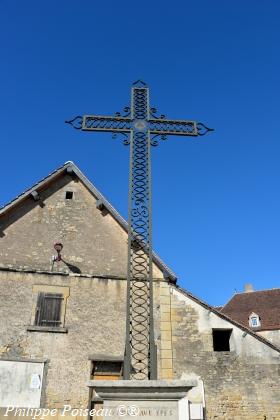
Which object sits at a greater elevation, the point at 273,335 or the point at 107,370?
the point at 273,335

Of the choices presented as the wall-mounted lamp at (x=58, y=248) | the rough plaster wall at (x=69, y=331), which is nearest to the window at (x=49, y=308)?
the rough plaster wall at (x=69, y=331)

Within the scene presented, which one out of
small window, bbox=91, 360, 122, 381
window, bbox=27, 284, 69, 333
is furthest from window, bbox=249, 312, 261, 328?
window, bbox=27, 284, 69, 333

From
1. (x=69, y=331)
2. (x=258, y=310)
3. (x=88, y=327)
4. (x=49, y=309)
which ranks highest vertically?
(x=258, y=310)

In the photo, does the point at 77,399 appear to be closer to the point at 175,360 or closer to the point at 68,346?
the point at 68,346

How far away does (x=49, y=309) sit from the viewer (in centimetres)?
1041

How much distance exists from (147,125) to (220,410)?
7.13 m

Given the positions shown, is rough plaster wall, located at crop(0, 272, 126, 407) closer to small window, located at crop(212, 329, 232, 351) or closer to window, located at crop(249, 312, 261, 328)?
small window, located at crop(212, 329, 232, 351)

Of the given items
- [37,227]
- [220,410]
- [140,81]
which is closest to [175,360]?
[220,410]

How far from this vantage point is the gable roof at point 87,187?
37.1 ft

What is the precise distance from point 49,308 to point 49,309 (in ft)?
0.09

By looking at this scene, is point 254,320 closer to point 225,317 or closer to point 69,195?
point 225,317

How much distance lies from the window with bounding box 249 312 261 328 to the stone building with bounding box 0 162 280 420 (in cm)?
1563

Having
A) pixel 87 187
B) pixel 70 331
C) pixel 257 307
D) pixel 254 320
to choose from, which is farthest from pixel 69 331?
pixel 257 307

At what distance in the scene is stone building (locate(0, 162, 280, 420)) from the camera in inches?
381
